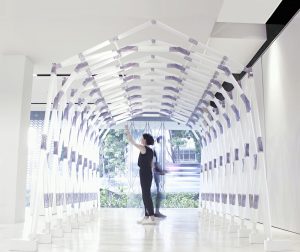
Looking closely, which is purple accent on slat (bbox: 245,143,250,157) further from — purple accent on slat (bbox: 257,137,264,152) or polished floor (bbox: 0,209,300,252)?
polished floor (bbox: 0,209,300,252)

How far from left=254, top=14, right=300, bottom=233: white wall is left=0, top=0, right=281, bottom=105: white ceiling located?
608mm

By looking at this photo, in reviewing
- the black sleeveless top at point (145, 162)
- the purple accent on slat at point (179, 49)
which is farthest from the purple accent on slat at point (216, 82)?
the black sleeveless top at point (145, 162)

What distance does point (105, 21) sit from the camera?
6184 mm

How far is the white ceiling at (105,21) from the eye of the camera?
5.62 meters

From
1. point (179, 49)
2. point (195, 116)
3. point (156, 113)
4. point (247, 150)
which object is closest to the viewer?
point (247, 150)

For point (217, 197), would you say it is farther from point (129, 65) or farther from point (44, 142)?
point (44, 142)

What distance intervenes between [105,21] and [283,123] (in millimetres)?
3251

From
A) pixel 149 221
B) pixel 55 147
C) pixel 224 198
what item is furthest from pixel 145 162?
pixel 55 147

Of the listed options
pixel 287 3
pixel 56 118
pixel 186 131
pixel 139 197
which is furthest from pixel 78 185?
pixel 186 131

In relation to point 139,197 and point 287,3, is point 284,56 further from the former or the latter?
point 139,197

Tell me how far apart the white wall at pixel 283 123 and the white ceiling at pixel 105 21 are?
0.61 metres

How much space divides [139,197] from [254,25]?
25.2 feet

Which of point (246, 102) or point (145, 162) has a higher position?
point (246, 102)

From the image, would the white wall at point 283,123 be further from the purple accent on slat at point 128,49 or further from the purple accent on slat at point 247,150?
the purple accent on slat at point 128,49
